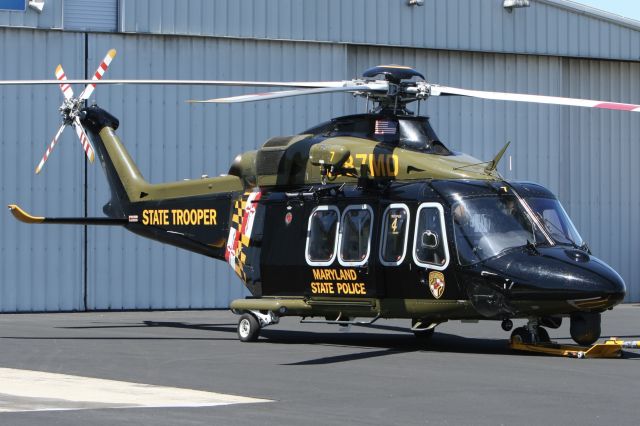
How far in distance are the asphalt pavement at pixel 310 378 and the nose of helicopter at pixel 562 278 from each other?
836 millimetres

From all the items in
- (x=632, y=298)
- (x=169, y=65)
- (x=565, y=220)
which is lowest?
(x=632, y=298)

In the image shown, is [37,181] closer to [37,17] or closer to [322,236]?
[37,17]

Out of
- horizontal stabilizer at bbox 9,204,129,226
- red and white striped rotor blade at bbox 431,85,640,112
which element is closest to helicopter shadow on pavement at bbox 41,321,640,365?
horizontal stabilizer at bbox 9,204,129,226

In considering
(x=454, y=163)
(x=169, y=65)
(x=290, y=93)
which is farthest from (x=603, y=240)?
(x=290, y=93)

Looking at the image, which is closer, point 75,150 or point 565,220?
point 565,220

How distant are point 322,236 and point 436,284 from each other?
7.33ft

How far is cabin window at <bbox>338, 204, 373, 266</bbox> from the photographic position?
53.7ft

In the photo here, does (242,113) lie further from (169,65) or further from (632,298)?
(632,298)

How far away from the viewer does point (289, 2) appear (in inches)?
1073

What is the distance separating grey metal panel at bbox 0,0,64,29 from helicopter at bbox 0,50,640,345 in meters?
7.05

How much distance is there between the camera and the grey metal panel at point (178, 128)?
85.0ft

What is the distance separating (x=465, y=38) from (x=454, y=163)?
529 inches

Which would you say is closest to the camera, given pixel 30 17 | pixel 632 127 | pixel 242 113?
pixel 30 17

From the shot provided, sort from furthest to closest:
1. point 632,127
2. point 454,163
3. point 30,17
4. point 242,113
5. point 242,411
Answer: point 632,127 < point 242,113 < point 30,17 < point 454,163 < point 242,411
